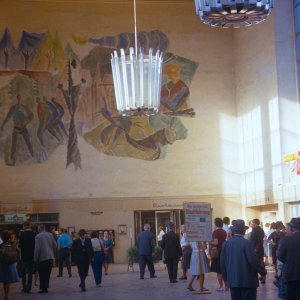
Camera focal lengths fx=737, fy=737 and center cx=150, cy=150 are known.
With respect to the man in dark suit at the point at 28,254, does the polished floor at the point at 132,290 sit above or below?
below

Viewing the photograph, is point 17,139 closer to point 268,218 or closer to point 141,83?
point 268,218

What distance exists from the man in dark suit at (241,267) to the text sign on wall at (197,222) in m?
6.70

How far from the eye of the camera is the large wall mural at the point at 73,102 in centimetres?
3341

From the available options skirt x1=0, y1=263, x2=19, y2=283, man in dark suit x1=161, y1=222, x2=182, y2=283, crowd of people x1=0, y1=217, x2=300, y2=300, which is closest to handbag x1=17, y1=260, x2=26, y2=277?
crowd of people x1=0, y1=217, x2=300, y2=300

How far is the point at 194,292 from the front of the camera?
1712 centimetres

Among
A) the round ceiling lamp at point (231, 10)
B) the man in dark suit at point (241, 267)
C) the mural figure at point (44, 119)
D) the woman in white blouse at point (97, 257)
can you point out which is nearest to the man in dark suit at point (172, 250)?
the woman in white blouse at point (97, 257)

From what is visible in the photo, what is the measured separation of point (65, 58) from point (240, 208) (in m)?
10.8

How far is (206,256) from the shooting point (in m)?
17.7

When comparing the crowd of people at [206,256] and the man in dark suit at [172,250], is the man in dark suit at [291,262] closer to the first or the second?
the crowd of people at [206,256]

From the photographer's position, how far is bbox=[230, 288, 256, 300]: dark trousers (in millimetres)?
9953

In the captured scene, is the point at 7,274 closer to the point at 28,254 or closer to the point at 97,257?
the point at 28,254

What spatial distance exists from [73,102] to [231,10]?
27.0m

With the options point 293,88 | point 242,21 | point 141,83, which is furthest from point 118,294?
point 293,88

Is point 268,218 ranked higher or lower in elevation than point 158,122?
lower
